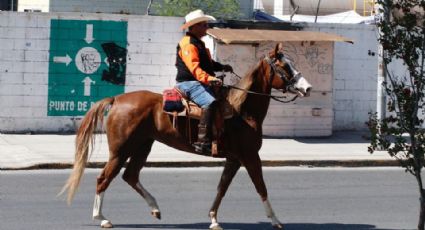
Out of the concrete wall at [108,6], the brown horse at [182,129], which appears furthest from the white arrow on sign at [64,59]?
the brown horse at [182,129]

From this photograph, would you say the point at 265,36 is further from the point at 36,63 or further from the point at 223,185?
the point at 223,185

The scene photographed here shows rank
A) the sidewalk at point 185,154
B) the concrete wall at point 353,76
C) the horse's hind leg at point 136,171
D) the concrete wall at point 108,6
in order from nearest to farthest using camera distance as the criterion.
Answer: the horse's hind leg at point 136,171 → the sidewalk at point 185,154 → the concrete wall at point 353,76 → the concrete wall at point 108,6

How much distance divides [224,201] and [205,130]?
2400 millimetres

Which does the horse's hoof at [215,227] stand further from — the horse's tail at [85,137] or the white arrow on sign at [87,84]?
the white arrow on sign at [87,84]

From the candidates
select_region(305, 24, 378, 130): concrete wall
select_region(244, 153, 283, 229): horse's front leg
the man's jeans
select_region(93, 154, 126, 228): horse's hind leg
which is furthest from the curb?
select_region(244, 153, 283, 229): horse's front leg

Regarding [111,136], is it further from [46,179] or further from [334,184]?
[334,184]

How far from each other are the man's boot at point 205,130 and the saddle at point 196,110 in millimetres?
59

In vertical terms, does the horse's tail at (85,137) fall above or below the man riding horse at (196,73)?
below

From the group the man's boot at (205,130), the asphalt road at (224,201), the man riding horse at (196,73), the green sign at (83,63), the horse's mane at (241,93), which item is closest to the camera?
the man riding horse at (196,73)

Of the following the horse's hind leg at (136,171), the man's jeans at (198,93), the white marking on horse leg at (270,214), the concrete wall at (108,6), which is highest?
the concrete wall at (108,6)

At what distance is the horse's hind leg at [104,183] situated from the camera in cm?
1005

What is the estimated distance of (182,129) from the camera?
33.7 ft

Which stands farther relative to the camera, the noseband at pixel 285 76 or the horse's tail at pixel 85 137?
the horse's tail at pixel 85 137

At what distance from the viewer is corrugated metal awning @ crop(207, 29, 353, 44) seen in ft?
59.8
